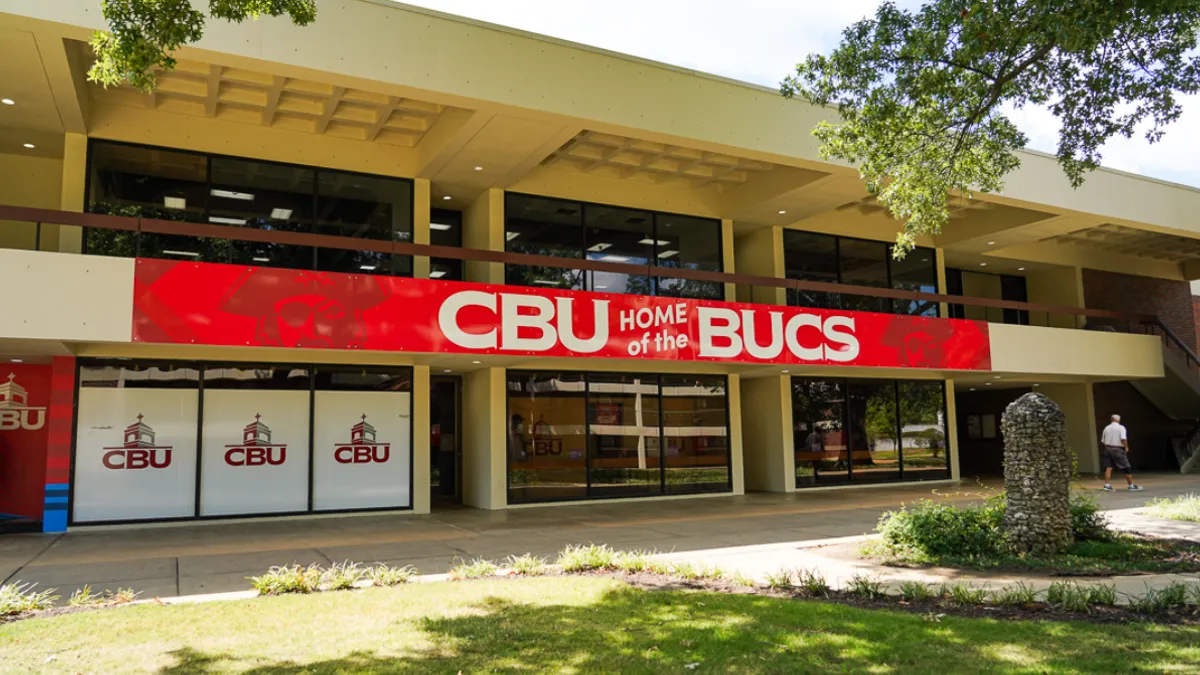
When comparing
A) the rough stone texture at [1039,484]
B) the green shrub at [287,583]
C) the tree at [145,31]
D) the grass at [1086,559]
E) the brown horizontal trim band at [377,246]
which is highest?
the tree at [145,31]

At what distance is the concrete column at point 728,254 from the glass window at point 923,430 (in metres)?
5.63

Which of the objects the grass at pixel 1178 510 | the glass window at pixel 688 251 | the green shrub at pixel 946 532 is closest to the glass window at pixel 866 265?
the glass window at pixel 688 251

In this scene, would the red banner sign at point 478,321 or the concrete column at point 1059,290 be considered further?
the concrete column at point 1059,290

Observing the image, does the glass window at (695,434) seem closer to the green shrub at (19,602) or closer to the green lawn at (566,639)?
the green lawn at (566,639)

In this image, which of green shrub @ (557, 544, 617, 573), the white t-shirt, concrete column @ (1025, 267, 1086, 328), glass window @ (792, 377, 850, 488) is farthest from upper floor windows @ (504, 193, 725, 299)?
concrete column @ (1025, 267, 1086, 328)

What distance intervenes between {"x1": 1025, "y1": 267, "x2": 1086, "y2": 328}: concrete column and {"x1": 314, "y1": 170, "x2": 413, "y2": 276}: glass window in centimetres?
1951

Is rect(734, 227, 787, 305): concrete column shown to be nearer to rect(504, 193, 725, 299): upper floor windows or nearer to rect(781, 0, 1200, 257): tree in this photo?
rect(504, 193, 725, 299): upper floor windows

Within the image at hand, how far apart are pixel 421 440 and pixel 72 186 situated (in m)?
7.01

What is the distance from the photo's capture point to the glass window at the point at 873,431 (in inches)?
799

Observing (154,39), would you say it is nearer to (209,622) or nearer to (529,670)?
(209,622)

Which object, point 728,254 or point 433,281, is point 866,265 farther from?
point 433,281

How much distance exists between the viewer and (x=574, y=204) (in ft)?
57.1

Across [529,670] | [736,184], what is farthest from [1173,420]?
[529,670]

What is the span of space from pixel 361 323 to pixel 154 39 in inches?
234
